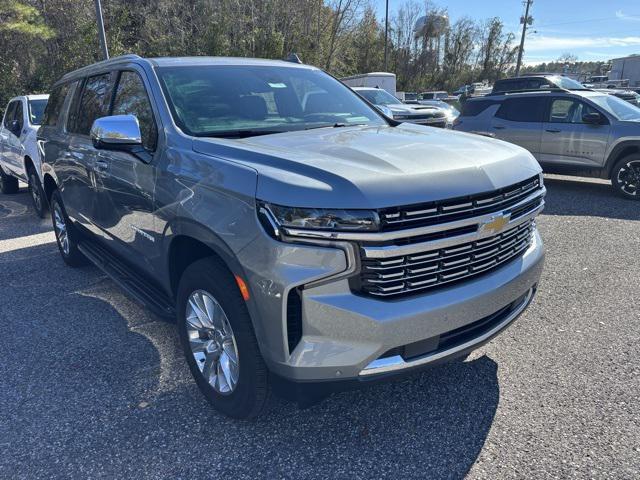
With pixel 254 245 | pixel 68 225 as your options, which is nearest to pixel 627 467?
pixel 254 245

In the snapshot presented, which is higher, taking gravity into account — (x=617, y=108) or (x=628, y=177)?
(x=617, y=108)

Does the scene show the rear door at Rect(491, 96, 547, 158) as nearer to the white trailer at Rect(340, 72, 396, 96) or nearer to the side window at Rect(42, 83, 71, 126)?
the side window at Rect(42, 83, 71, 126)

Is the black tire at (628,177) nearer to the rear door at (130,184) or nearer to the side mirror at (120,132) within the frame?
the rear door at (130,184)

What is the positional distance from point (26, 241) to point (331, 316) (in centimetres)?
620

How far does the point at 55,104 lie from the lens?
17.9 ft

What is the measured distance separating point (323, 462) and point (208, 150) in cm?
171

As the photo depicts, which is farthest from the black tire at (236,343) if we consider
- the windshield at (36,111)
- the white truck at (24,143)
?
the windshield at (36,111)

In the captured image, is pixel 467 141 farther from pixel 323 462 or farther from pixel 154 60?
pixel 154 60

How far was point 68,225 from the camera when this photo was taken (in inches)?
204

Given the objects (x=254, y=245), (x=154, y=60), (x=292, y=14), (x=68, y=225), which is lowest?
(x=68, y=225)

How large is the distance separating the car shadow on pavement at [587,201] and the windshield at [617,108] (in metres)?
1.30

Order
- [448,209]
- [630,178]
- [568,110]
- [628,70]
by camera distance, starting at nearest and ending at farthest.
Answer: [448,209]
[630,178]
[568,110]
[628,70]

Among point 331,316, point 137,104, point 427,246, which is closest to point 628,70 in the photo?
point 137,104

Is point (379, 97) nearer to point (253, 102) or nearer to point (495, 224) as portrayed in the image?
point (253, 102)
